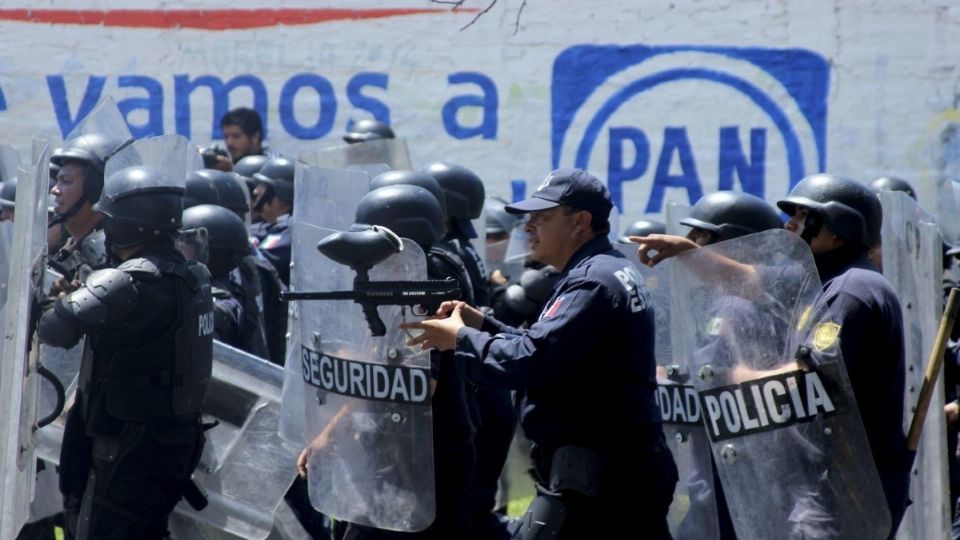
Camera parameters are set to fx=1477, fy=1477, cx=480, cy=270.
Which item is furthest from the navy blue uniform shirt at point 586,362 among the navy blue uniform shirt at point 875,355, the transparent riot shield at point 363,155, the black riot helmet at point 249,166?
the black riot helmet at point 249,166

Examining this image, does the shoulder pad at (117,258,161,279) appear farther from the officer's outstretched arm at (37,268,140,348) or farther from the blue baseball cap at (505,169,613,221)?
the blue baseball cap at (505,169,613,221)

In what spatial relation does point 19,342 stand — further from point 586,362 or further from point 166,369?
point 586,362

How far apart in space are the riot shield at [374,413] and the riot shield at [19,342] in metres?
0.94

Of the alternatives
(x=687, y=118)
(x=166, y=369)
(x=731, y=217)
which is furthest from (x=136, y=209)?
(x=687, y=118)

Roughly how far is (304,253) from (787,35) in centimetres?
747

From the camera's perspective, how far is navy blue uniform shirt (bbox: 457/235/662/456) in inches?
166

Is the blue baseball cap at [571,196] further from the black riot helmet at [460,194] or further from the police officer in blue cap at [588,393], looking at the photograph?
the black riot helmet at [460,194]

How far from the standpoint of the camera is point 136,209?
5543 mm

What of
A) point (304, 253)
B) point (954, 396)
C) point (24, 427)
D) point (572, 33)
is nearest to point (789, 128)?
point (572, 33)

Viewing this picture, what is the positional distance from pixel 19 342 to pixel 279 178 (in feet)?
12.7

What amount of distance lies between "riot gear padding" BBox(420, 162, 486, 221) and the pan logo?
4360mm

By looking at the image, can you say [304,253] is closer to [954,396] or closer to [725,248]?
[725,248]

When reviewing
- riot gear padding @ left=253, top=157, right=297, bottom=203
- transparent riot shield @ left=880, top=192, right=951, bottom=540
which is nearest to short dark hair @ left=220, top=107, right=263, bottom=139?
riot gear padding @ left=253, top=157, right=297, bottom=203

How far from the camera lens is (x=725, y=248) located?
172 inches
